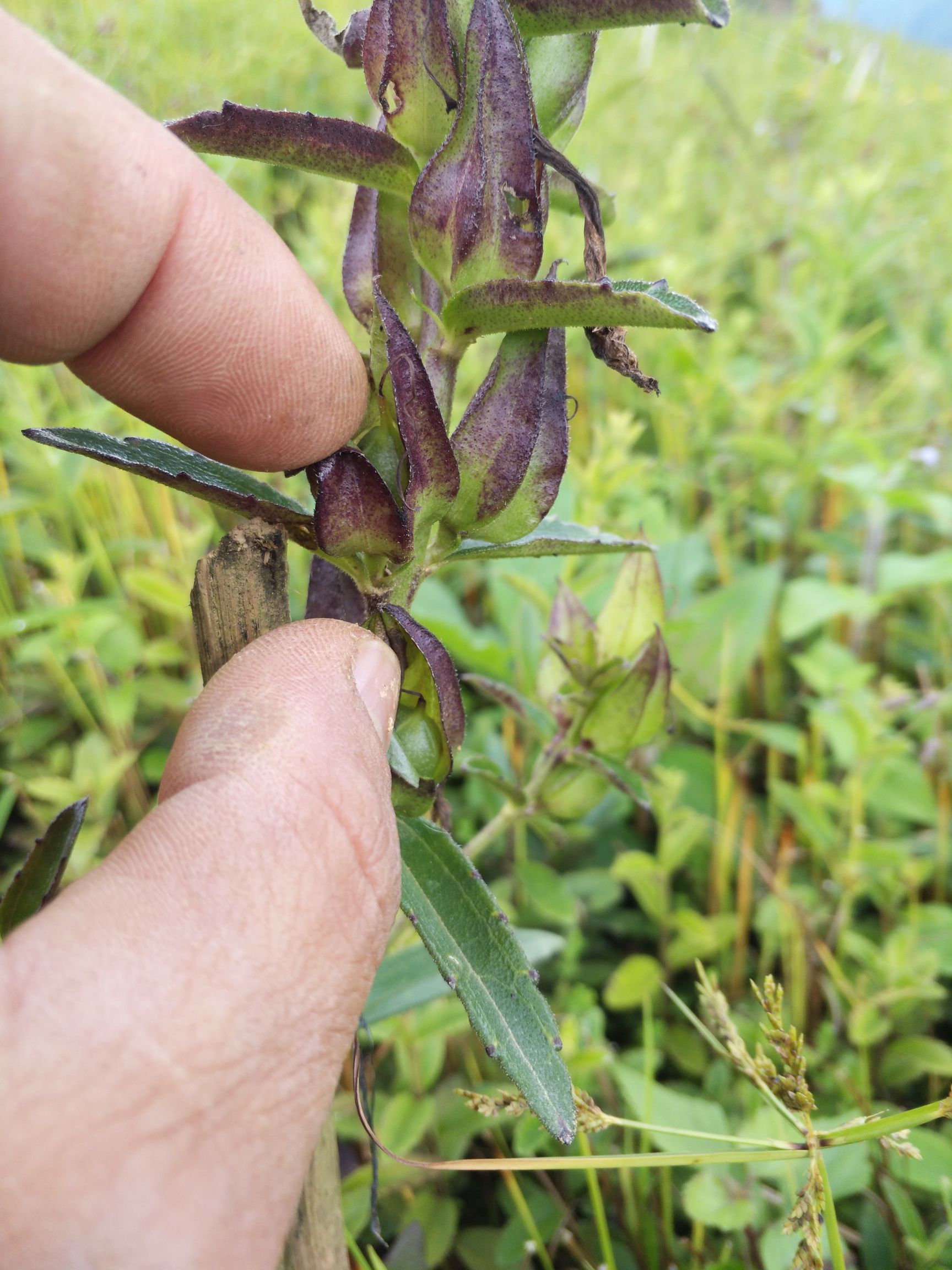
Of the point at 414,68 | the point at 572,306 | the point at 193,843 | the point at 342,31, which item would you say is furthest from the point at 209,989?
the point at 342,31

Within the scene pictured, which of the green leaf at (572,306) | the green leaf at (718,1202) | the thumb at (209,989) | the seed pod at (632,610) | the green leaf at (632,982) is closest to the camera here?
the thumb at (209,989)

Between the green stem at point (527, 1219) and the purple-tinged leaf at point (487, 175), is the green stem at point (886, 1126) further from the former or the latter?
the purple-tinged leaf at point (487, 175)

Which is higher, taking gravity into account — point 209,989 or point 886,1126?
point 209,989

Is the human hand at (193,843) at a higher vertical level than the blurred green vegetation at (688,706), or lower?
higher

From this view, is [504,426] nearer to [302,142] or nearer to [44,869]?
[302,142]

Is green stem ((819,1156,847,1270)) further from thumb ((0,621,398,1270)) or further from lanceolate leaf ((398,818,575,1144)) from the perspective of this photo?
thumb ((0,621,398,1270))

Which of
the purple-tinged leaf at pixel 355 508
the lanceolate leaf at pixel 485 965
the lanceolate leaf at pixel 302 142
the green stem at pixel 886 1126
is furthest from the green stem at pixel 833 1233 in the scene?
the lanceolate leaf at pixel 302 142

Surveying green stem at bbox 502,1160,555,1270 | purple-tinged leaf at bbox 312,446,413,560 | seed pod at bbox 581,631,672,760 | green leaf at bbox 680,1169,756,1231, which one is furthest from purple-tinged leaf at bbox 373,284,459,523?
green leaf at bbox 680,1169,756,1231
